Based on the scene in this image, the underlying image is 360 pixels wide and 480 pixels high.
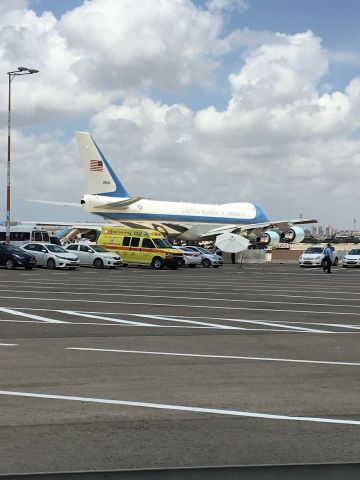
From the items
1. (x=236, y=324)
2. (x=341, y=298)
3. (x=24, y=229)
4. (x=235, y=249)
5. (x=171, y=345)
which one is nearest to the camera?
(x=171, y=345)

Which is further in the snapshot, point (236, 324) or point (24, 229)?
point (24, 229)

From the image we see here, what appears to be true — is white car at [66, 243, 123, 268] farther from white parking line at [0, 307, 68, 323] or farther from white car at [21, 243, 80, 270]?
white parking line at [0, 307, 68, 323]

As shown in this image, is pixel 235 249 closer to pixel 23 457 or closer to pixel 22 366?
pixel 22 366

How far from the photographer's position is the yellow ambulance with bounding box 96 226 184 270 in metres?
44.8

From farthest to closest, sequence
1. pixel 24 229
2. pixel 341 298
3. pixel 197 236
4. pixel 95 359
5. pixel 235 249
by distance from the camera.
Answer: pixel 197 236
pixel 24 229
pixel 235 249
pixel 341 298
pixel 95 359

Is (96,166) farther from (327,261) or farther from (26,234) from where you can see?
(327,261)

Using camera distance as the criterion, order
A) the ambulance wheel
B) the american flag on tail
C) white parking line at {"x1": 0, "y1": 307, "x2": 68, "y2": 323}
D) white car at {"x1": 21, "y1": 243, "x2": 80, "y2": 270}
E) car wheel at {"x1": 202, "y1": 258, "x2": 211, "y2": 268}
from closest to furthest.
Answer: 1. white parking line at {"x1": 0, "y1": 307, "x2": 68, "y2": 323}
2. white car at {"x1": 21, "y1": 243, "x2": 80, "y2": 270}
3. the ambulance wheel
4. car wheel at {"x1": 202, "y1": 258, "x2": 211, "y2": 268}
5. the american flag on tail

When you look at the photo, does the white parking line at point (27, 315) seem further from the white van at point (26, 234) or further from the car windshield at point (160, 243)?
the white van at point (26, 234)

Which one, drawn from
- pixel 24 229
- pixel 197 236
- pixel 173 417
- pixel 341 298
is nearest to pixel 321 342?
pixel 173 417

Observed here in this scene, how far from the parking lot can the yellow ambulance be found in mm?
26323

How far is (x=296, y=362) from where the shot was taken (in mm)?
10398

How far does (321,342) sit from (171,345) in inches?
105

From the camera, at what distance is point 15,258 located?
3900 cm

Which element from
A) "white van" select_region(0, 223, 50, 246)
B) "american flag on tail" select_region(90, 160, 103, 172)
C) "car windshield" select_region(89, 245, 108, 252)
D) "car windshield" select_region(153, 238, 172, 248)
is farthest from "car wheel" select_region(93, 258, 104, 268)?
"american flag on tail" select_region(90, 160, 103, 172)
